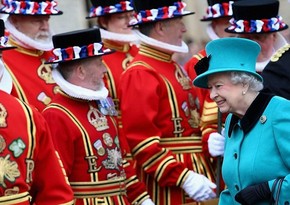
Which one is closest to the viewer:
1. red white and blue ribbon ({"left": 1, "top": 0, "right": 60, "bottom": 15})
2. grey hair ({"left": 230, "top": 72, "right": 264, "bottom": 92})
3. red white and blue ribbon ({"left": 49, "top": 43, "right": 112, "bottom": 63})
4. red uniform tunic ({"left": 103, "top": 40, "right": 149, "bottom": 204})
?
grey hair ({"left": 230, "top": 72, "right": 264, "bottom": 92})

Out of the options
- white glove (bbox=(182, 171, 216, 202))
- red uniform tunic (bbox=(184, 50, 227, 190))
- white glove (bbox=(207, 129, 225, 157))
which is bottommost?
white glove (bbox=(182, 171, 216, 202))

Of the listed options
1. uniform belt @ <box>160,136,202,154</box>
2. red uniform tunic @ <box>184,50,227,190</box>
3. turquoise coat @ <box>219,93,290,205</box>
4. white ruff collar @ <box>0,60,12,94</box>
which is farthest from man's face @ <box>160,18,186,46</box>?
white ruff collar @ <box>0,60,12,94</box>

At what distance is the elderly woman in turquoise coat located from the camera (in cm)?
674

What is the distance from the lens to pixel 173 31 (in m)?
9.45

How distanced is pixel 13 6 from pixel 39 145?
2.49 metres

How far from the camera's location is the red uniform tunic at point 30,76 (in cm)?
894

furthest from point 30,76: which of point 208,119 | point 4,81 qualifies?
point 4,81

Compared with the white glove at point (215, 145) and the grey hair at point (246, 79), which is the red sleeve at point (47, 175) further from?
the white glove at point (215, 145)

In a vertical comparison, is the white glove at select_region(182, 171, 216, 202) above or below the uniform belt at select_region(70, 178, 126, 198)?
below

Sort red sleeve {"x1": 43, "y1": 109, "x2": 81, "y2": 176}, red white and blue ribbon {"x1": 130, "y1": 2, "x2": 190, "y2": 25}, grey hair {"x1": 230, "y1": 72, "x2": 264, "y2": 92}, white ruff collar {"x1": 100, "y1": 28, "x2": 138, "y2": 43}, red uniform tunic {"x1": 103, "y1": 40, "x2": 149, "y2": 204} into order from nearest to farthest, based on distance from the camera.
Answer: grey hair {"x1": 230, "y1": 72, "x2": 264, "y2": 92}
red sleeve {"x1": 43, "y1": 109, "x2": 81, "y2": 176}
red uniform tunic {"x1": 103, "y1": 40, "x2": 149, "y2": 204}
red white and blue ribbon {"x1": 130, "y1": 2, "x2": 190, "y2": 25}
white ruff collar {"x1": 100, "y1": 28, "x2": 138, "y2": 43}

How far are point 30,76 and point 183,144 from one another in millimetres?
1304

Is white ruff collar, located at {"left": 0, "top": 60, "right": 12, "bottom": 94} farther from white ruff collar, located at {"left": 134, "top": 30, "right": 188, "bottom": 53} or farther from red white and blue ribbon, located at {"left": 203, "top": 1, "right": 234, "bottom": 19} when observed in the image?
red white and blue ribbon, located at {"left": 203, "top": 1, "right": 234, "bottom": 19}

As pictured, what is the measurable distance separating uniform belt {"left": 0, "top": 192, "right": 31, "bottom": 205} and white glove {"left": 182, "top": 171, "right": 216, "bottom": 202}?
244cm

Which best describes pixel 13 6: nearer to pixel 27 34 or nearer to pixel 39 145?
pixel 27 34
